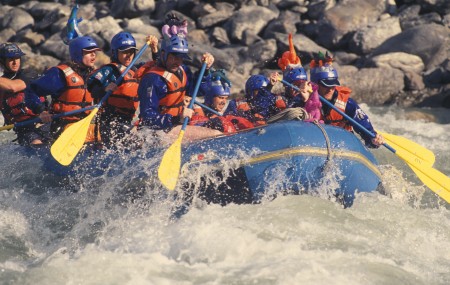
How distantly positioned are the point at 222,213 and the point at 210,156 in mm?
532

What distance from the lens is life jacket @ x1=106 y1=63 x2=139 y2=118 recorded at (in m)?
7.85

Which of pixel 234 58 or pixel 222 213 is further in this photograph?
pixel 234 58

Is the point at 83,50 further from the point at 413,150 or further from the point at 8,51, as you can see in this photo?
the point at 413,150

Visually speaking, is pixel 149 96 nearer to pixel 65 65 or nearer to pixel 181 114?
pixel 181 114

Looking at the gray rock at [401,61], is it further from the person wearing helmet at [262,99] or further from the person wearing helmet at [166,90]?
the person wearing helmet at [166,90]

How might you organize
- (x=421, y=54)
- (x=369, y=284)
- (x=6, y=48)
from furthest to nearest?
(x=421, y=54), (x=6, y=48), (x=369, y=284)

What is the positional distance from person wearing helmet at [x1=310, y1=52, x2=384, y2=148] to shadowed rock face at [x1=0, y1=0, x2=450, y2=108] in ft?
20.5

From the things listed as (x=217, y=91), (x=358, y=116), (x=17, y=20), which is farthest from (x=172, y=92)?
(x=17, y=20)

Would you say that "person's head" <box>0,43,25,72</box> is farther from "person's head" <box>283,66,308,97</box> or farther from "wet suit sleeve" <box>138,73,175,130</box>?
"person's head" <box>283,66,308,97</box>

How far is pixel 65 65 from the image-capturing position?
7.89 meters

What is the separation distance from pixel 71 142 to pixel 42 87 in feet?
3.04

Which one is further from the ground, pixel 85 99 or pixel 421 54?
pixel 85 99

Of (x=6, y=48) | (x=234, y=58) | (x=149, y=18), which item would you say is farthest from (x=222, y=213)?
(x=149, y=18)

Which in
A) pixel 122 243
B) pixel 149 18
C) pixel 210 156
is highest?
pixel 210 156
